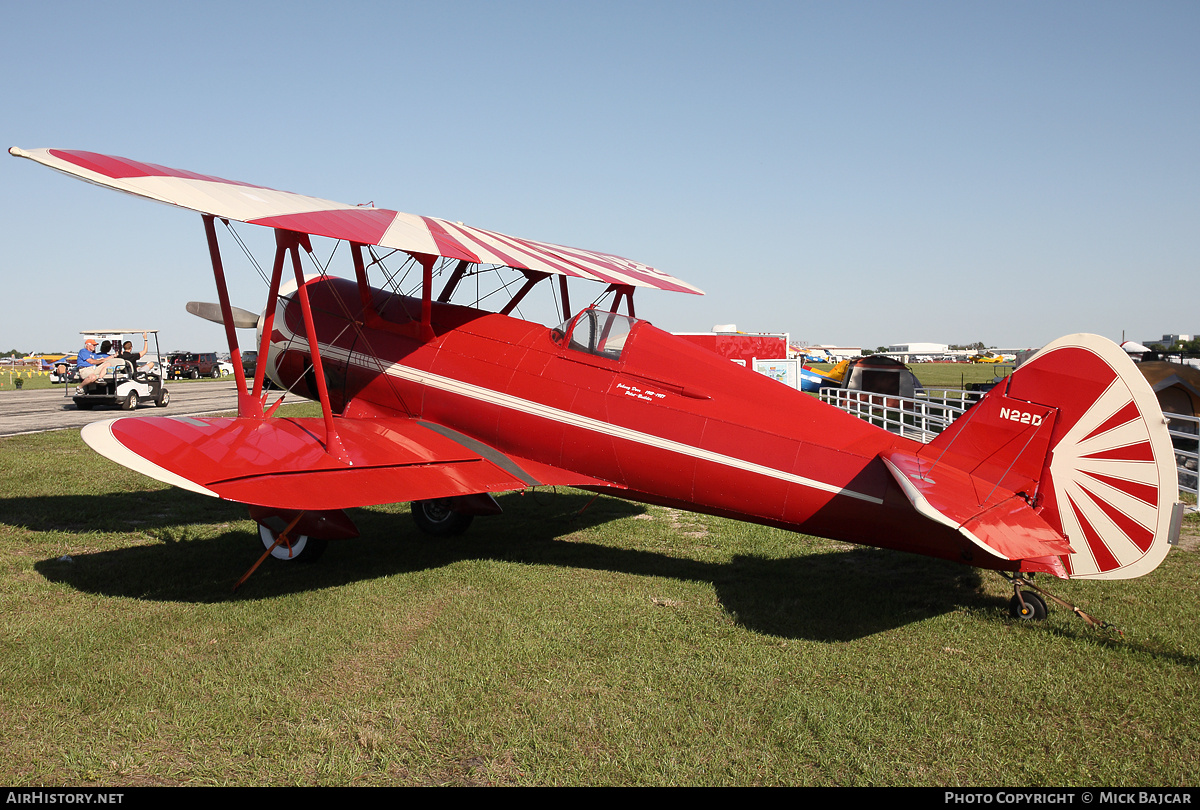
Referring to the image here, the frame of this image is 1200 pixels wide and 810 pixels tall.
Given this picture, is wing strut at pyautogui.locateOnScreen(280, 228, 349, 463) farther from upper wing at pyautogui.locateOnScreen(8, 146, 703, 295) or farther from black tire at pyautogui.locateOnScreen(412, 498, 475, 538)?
black tire at pyautogui.locateOnScreen(412, 498, 475, 538)

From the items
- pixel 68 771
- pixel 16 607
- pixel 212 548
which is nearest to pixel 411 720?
pixel 68 771

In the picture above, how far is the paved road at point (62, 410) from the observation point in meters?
16.4

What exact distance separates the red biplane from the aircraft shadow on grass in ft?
1.37

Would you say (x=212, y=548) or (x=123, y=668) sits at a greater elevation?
(x=123, y=668)

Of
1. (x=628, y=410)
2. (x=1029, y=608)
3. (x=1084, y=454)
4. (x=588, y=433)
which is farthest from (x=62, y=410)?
(x=1084, y=454)

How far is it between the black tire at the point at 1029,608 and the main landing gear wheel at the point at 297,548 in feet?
17.8

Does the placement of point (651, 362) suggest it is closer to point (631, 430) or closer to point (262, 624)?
point (631, 430)

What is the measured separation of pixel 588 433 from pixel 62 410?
19.9 meters

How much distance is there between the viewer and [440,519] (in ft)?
25.5

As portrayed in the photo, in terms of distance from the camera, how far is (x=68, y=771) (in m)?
3.31

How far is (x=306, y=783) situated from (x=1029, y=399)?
16.4ft

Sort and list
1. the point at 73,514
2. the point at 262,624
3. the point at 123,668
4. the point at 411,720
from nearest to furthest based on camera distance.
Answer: the point at 411,720, the point at 123,668, the point at 262,624, the point at 73,514

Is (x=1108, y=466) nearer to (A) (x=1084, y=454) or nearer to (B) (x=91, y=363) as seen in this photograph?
(A) (x=1084, y=454)

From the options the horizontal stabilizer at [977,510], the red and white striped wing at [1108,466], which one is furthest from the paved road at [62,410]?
the red and white striped wing at [1108,466]
